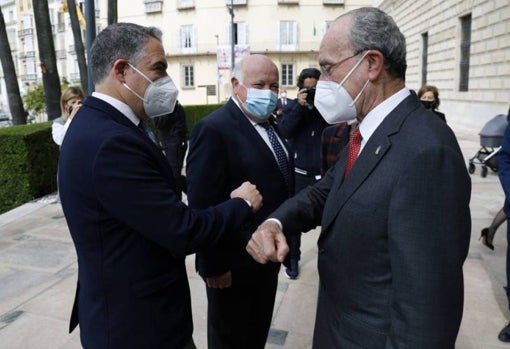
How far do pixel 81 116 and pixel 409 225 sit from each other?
1.22 meters

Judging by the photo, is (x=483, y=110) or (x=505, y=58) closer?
(x=505, y=58)

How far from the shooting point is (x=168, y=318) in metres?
1.71

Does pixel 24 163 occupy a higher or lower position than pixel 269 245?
lower

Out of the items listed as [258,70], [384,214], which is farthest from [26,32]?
[384,214]

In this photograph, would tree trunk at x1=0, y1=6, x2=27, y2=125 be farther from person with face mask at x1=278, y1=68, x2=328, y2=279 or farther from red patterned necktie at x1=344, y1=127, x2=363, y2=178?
red patterned necktie at x1=344, y1=127, x2=363, y2=178

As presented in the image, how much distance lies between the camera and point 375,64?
4.86 feet

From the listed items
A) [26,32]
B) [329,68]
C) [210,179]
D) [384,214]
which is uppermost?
[26,32]

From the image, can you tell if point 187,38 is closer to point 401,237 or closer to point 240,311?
point 240,311

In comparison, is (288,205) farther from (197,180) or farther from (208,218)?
(197,180)

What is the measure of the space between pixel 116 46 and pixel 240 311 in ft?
5.15

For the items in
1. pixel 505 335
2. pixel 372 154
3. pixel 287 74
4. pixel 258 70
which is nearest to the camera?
pixel 372 154

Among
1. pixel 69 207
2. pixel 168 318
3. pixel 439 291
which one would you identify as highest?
pixel 69 207

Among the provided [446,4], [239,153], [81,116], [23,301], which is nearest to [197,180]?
[239,153]

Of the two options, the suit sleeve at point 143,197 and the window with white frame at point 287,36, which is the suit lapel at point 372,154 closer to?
the suit sleeve at point 143,197
